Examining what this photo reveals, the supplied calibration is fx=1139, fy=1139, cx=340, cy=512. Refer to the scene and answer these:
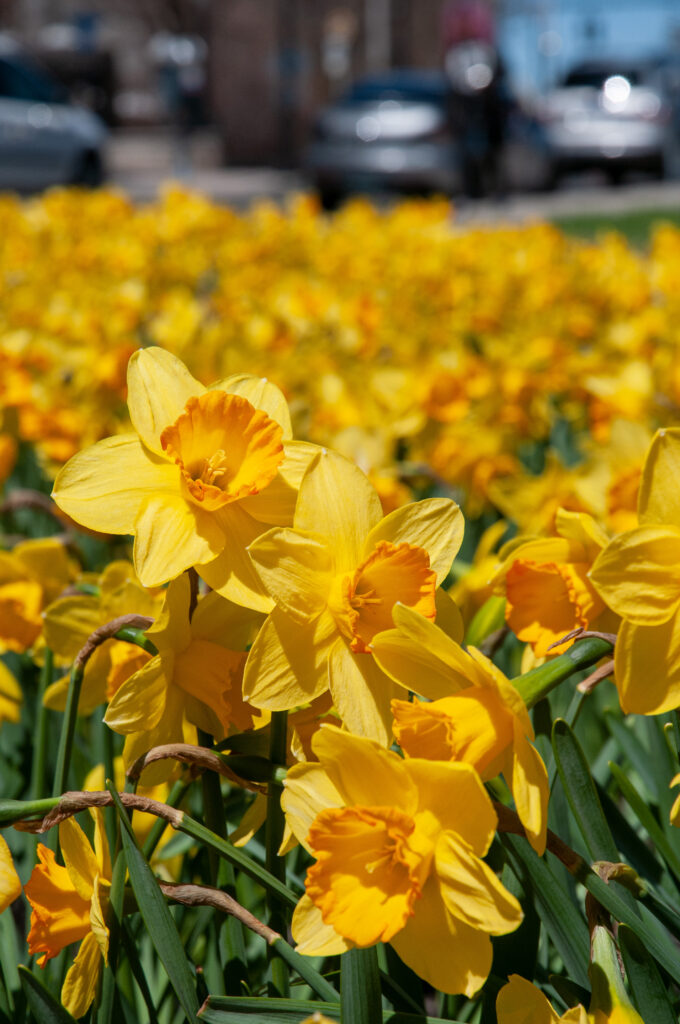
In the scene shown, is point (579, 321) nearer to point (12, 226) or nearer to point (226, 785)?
point (226, 785)

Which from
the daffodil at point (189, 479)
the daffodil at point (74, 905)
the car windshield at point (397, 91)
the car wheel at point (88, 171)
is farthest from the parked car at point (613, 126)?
the daffodil at point (74, 905)

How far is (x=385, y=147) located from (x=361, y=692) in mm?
15076

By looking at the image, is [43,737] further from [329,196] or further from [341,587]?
[329,196]

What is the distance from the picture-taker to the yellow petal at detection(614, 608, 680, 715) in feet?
2.67

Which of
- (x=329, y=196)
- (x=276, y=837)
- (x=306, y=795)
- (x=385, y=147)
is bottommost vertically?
(x=329, y=196)

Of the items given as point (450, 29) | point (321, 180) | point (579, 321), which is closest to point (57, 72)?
point (450, 29)

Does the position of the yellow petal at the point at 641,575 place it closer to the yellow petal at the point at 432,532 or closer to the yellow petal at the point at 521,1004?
the yellow petal at the point at 432,532

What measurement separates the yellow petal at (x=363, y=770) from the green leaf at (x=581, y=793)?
14 centimetres

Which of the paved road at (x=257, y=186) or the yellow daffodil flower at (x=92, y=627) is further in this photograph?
the paved road at (x=257, y=186)

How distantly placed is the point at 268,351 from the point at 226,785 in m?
1.81

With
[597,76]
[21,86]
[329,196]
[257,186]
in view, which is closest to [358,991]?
[21,86]

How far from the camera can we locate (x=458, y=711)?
29.7 inches

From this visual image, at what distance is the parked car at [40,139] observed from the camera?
12953 millimetres

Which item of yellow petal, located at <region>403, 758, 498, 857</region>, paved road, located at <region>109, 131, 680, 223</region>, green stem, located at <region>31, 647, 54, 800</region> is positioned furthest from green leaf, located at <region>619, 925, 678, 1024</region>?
paved road, located at <region>109, 131, 680, 223</region>
